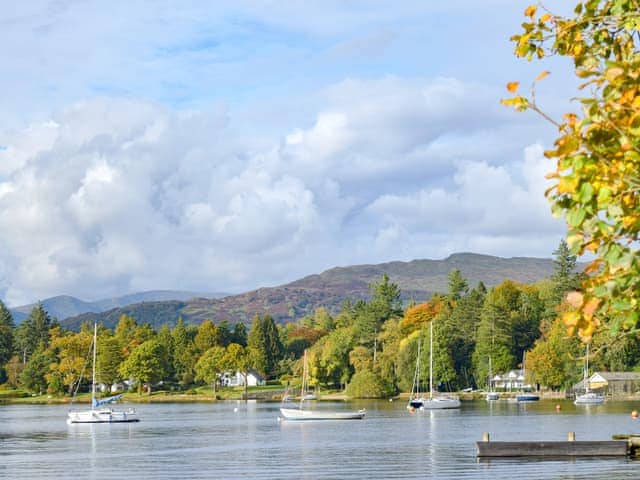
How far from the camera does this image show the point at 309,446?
63.2 metres

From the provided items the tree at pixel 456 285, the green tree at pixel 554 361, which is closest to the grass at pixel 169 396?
the tree at pixel 456 285

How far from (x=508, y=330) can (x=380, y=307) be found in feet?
86.4

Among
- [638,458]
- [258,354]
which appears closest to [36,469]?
[638,458]

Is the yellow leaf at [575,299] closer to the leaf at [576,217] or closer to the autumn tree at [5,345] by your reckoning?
the leaf at [576,217]

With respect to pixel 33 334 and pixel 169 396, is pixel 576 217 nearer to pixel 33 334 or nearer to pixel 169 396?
pixel 169 396

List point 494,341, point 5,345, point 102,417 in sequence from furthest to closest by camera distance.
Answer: point 5,345 < point 494,341 < point 102,417

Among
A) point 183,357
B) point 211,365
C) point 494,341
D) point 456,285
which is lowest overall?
point 211,365

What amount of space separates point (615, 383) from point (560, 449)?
90.3 metres

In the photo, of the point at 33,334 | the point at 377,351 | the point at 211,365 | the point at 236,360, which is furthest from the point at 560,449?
the point at 33,334

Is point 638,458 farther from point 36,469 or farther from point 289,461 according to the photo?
point 36,469

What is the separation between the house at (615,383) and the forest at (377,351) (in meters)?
2.79

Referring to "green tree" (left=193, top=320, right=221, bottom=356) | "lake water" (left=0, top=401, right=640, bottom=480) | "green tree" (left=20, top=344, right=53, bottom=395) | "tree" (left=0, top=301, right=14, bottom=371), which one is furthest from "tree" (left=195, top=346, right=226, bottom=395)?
"lake water" (left=0, top=401, right=640, bottom=480)

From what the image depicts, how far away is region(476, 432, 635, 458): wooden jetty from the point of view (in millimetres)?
45344

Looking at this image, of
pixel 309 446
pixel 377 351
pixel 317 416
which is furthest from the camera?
pixel 377 351
